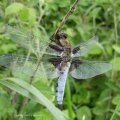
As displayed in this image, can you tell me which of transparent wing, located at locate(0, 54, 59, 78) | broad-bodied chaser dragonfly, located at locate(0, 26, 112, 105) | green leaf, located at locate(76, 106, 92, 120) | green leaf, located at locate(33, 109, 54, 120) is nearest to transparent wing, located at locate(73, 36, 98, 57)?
broad-bodied chaser dragonfly, located at locate(0, 26, 112, 105)

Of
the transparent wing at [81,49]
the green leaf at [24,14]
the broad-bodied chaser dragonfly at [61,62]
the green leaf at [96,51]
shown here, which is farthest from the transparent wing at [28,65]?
the green leaf at [96,51]

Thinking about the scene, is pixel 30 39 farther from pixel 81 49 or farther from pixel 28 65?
pixel 81 49

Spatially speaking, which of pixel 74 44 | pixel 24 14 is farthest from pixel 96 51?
pixel 24 14

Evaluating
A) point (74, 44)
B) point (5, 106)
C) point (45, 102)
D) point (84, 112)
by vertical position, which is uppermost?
point (74, 44)

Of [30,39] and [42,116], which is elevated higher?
[30,39]

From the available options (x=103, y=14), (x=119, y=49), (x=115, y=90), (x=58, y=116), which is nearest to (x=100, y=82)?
(x=115, y=90)

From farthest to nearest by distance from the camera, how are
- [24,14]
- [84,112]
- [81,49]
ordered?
1. [84,112]
2. [24,14]
3. [81,49]
